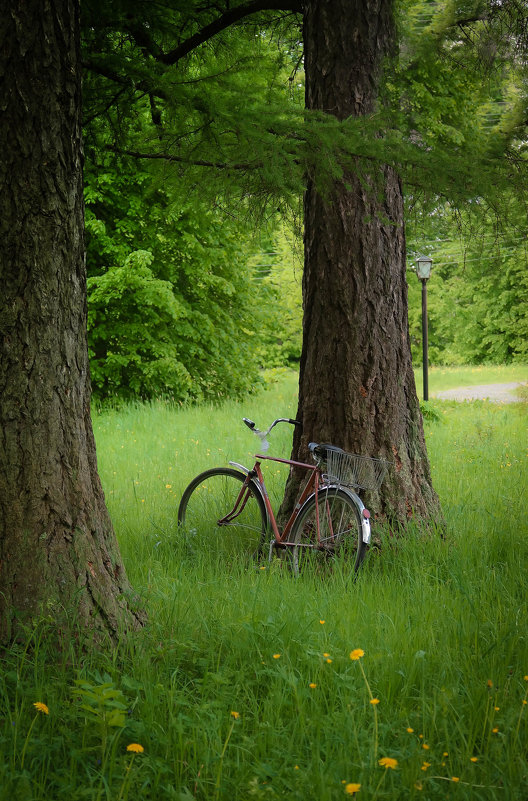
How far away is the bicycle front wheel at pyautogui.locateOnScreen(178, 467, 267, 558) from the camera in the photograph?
546 cm

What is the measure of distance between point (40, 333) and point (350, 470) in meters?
2.45

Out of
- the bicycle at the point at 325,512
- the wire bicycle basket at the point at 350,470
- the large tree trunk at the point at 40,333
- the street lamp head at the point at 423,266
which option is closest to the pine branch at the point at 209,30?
the large tree trunk at the point at 40,333

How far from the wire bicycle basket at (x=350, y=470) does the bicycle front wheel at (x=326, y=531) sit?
123 mm

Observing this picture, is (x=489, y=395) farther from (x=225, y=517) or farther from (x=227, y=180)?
(x=227, y=180)

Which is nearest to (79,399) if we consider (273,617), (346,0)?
(273,617)

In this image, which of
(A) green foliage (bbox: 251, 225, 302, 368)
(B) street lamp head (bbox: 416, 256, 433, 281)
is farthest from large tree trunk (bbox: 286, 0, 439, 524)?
(B) street lamp head (bbox: 416, 256, 433, 281)

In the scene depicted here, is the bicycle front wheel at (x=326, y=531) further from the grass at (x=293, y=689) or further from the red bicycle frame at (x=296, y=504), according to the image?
the grass at (x=293, y=689)

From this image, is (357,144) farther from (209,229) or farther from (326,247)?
(209,229)

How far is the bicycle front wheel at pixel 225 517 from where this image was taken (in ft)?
17.9

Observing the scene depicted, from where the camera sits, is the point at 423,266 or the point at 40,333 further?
the point at 423,266

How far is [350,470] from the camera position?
4.89 m

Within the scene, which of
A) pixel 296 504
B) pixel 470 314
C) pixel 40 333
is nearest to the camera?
pixel 40 333

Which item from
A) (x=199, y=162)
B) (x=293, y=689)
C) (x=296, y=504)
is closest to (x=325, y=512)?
(x=296, y=504)

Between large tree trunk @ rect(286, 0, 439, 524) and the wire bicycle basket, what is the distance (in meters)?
0.32
